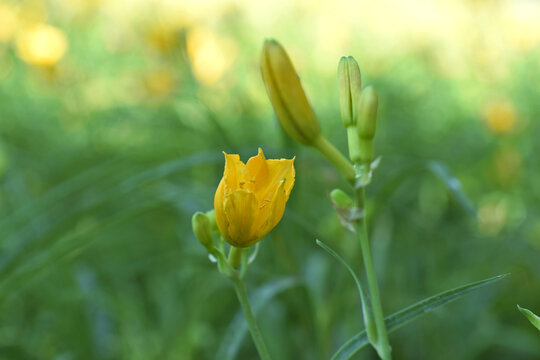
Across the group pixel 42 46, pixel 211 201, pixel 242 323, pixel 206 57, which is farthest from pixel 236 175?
pixel 42 46

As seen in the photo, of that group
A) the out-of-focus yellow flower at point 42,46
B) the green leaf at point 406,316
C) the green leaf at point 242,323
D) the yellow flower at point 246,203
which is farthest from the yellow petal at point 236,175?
the out-of-focus yellow flower at point 42,46

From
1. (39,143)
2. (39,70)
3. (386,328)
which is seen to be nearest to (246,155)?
(386,328)

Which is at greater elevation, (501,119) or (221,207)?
(221,207)

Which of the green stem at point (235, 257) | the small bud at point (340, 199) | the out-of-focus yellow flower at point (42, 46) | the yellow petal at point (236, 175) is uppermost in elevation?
the out-of-focus yellow flower at point (42, 46)

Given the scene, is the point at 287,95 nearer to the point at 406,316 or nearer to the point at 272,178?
the point at 272,178

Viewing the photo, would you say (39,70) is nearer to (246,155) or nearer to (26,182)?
(26,182)

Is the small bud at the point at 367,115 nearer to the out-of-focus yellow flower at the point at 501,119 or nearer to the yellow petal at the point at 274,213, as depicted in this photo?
the yellow petal at the point at 274,213

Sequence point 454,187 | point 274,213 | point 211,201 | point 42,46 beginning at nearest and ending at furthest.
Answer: point 274,213
point 454,187
point 211,201
point 42,46

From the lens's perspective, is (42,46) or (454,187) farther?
(42,46)
